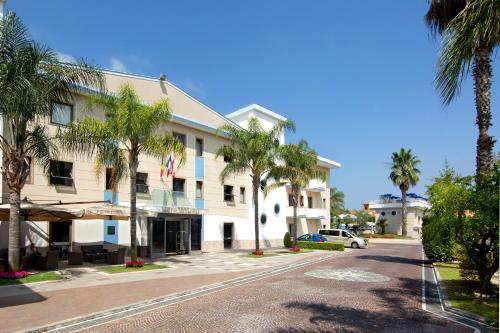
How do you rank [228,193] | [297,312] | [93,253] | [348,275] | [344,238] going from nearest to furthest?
1. [297,312]
2. [348,275]
3. [93,253]
4. [228,193]
5. [344,238]

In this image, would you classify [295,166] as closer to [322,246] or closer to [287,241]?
[322,246]

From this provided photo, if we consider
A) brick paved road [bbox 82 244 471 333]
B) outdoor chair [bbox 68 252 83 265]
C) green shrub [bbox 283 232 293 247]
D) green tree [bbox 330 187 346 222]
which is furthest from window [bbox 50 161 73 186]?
green tree [bbox 330 187 346 222]

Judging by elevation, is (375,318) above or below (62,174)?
below

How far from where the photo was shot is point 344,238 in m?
41.1

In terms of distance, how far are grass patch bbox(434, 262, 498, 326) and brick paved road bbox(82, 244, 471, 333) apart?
1.04 metres

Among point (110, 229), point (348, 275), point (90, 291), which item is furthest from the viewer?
point (110, 229)

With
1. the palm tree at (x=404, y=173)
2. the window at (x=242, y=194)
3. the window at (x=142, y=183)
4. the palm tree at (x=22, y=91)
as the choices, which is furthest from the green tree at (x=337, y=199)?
the palm tree at (x=22, y=91)

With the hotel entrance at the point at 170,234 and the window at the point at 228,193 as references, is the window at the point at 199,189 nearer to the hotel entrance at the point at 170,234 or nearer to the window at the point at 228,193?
the hotel entrance at the point at 170,234

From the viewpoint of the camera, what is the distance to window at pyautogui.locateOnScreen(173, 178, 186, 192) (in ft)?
95.7

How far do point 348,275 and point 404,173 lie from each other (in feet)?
148

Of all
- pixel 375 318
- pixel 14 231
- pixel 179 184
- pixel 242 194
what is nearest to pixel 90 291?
pixel 14 231

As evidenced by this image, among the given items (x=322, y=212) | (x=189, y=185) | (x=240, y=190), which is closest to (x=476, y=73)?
(x=189, y=185)

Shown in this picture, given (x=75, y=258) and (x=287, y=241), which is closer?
(x=75, y=258)

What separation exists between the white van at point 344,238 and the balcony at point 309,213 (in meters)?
2.69
